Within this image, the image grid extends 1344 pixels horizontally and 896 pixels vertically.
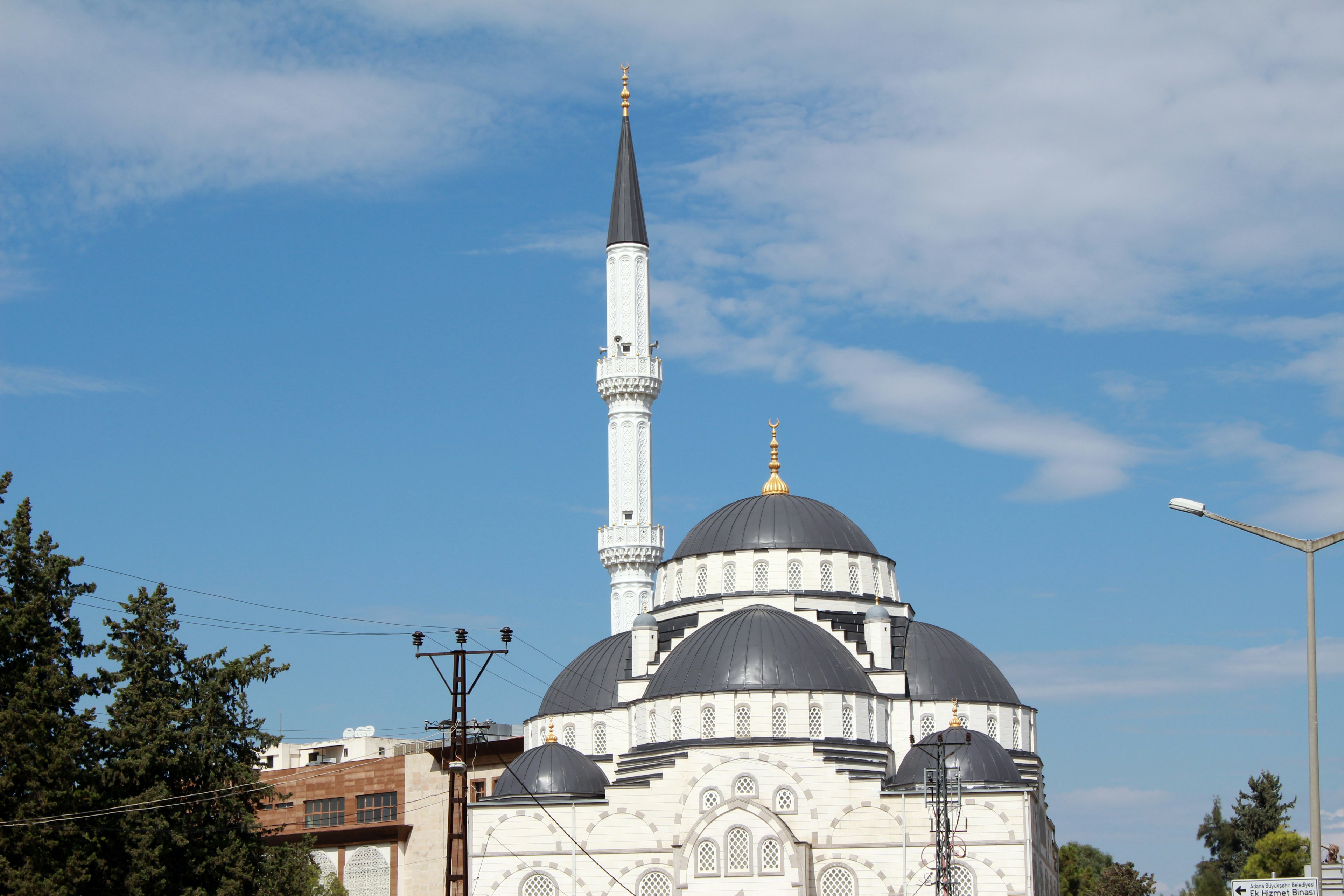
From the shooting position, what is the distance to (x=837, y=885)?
4409cm

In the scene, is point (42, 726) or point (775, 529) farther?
point (775, 529)

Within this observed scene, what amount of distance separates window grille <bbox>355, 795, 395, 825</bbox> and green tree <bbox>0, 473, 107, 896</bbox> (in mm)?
27838

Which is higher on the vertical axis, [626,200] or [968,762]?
[626,200]

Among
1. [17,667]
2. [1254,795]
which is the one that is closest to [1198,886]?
[1254,795]

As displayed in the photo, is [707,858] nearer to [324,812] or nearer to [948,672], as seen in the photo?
[948,672]

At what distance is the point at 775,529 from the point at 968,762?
36.5ft

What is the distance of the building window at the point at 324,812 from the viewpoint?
67.6 m

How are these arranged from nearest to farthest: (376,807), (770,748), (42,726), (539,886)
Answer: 1. (42,726)
2. (770,748)
3. (539,886)
4. (376,807)

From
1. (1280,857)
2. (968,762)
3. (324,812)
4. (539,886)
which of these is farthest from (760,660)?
(1280,857)

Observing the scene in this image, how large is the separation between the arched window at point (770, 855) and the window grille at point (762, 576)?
1086 centimetres

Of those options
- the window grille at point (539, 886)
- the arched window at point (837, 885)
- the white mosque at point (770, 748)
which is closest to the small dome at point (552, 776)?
the white mosque at point (770, 748)

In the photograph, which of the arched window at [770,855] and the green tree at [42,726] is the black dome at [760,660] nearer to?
the arched window at [770,855]

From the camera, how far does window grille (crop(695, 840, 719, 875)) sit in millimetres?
43906

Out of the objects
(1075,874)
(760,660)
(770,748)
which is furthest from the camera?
(1075,874)
